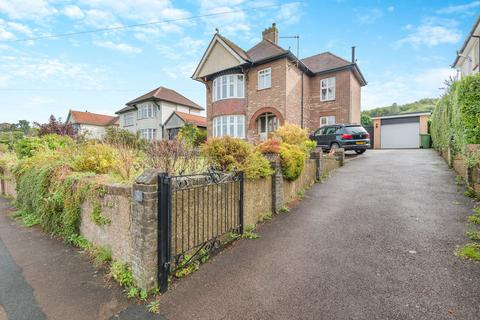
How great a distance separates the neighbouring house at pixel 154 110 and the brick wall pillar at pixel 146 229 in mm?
24474

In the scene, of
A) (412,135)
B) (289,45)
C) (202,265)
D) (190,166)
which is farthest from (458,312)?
(412,135)

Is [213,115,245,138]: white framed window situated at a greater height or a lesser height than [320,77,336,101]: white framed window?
lesser

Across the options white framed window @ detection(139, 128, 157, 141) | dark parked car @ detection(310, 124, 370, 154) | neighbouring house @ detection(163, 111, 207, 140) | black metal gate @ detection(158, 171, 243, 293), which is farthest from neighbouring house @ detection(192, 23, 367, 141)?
black metal gate @ detection(158, 171, 243, 293)

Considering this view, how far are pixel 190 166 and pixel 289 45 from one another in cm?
1415

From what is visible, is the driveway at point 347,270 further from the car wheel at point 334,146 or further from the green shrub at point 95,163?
the car wheel at point 334,146

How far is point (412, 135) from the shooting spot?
71.4ft

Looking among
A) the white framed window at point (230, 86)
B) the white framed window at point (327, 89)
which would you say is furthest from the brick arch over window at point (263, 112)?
the white framed window at point (327, 89)

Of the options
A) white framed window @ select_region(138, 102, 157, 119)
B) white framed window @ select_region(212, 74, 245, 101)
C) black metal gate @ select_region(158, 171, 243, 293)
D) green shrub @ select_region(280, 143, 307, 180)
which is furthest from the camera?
white framed window @ select_region(138, 102, 157, 119)

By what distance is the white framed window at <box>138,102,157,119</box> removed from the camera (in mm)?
28209

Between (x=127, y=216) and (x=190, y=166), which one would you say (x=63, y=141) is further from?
(x=127, y=216)

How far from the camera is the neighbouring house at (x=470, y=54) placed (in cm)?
1459

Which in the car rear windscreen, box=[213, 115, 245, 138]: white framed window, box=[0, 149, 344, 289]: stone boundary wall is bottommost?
box=[0, 149, 344, 289]: stone boundary wall

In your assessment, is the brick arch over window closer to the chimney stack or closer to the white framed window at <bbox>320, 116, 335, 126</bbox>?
the white framed window at <bbox>320, 116, 335, 126</bbox>

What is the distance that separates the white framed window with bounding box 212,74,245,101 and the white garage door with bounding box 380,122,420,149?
576 inches
